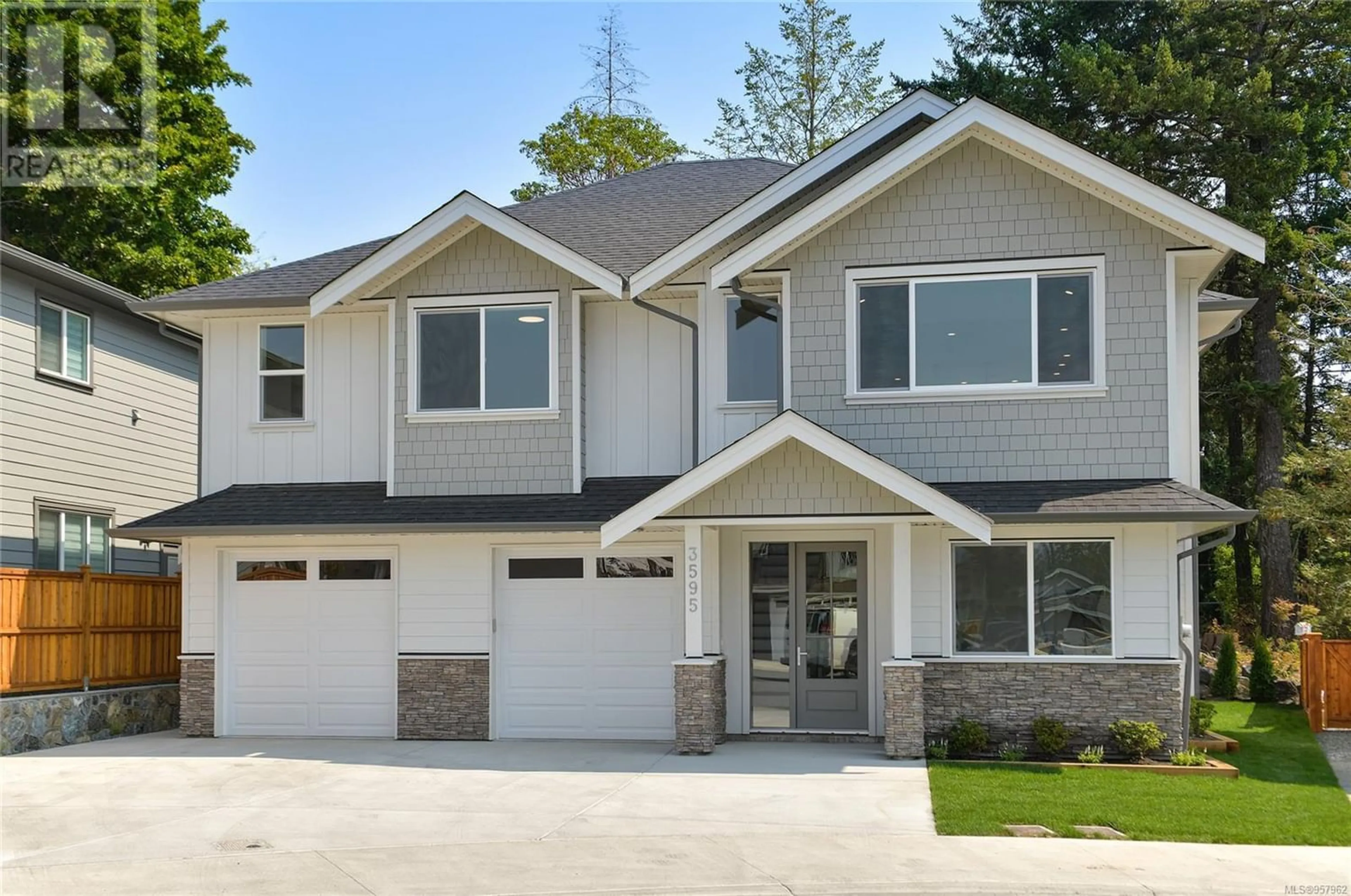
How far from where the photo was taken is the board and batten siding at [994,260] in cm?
1452

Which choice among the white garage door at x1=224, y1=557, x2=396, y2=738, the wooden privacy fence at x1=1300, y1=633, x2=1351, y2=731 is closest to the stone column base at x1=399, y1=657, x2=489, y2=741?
the white garage door at x1=224, y1=557, x2=396, y2=738

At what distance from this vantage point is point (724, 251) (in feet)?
53.1

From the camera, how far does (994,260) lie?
14891 millimetres

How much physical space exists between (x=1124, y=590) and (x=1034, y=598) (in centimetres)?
95

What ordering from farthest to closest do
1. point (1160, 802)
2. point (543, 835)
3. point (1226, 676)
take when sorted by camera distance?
point (1226, 676)
point (1160, 802)
point (543, 835)

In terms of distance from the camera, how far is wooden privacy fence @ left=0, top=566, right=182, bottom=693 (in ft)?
50.3

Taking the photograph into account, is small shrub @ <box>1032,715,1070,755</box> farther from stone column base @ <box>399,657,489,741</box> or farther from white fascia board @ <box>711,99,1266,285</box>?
stone column base @ <box>399,657,489,741</box>

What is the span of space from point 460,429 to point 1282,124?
19420 mm

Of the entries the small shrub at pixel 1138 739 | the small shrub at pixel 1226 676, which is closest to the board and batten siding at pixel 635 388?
the small shrub at pixel 1138 739

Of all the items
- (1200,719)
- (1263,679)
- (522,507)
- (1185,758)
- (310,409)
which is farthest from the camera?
(1263,679)

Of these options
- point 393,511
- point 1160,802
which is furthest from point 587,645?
point 1160,802

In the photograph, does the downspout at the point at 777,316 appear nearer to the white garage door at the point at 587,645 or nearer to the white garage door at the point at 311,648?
the white garage door at the point at 587,645

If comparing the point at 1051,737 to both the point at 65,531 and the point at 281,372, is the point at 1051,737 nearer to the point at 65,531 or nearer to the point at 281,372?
the point at 281,372

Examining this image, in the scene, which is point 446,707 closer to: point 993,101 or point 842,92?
point 993,101
